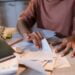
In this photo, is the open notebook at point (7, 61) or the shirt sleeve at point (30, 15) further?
the shirt sleeve at point (30, 15)

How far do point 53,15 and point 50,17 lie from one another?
32 millimetres

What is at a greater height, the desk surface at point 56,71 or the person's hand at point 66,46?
the person's hand at point 66,46

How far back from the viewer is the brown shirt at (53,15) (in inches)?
48.6

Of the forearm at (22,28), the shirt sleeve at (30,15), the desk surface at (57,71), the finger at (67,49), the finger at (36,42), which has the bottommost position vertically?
the desk surface at (57,71)

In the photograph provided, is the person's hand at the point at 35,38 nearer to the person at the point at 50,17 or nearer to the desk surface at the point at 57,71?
the person at the point at 50,17

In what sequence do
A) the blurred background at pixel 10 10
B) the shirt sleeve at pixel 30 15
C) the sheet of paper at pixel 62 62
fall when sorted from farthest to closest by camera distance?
the blurred background at pixel 10 10, the shirt sleeve at pixel 30 15, the sheet of paper at pixel 62 62

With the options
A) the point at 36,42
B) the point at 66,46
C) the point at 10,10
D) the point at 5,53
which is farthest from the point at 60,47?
the point at 10,10

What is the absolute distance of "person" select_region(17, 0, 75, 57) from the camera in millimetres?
1214

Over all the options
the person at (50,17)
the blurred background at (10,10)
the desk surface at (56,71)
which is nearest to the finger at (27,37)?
the person at (50,17)

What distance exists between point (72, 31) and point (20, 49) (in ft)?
1.55

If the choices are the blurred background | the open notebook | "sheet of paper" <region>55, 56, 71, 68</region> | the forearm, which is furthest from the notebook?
the blurred background

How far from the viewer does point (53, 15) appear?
131 cm

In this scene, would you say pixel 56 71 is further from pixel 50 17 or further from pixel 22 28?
pixel 50 17

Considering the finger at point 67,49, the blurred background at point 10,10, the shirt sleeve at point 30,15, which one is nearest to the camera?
the finger at point 67,49
